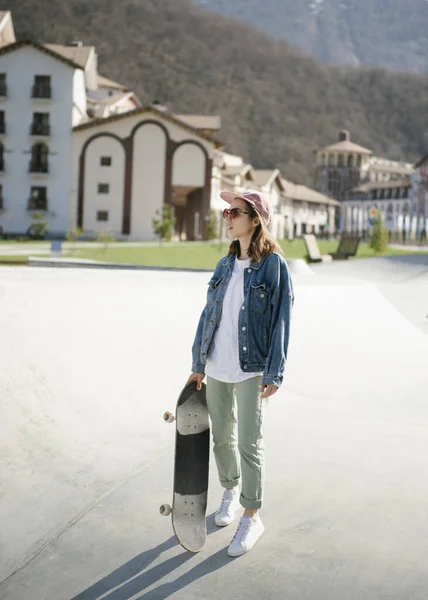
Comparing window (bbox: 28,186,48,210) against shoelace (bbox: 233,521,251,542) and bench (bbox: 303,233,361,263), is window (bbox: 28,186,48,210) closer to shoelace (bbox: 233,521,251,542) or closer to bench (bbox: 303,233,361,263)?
bench (bbox: 303,233,361,263)

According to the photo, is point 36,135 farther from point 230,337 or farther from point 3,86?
point 230,337

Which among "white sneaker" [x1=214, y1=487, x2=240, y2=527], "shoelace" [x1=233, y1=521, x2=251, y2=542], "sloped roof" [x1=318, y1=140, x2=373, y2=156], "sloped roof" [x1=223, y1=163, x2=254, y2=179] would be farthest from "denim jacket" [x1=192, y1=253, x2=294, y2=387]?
"sloped roof" [x1=318, y1=140, x2=373, y2=156]

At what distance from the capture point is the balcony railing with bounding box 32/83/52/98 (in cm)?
5506

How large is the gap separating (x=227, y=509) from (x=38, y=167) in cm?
5401

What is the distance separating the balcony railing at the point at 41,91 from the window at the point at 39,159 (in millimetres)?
3378

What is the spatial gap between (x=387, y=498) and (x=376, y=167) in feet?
495

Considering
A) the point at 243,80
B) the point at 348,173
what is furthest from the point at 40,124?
the point at 243,80

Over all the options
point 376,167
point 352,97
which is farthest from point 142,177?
point 352,97

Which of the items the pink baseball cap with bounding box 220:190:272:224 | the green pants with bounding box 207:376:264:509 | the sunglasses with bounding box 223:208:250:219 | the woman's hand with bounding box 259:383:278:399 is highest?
the pink baseball cap with bounding box 220:190:272:224

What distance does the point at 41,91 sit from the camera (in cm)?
5516

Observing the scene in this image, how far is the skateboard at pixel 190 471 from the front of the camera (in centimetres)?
377

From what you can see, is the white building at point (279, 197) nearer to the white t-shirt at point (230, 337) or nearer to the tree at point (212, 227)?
the tree at point (212, 227)

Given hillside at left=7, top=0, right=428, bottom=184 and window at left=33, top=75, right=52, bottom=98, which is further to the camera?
hillside at left=7, top=0, right=428, bottom=184

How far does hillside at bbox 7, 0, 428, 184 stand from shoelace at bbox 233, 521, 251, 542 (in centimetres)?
14244
